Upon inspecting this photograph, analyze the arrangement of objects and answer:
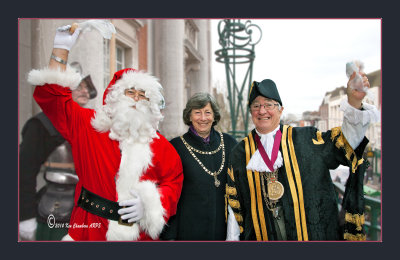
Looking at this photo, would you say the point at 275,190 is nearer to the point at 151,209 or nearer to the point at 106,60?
the point at 151,209

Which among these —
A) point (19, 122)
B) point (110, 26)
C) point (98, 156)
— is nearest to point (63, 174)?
point (19, 122)

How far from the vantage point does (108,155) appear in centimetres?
215

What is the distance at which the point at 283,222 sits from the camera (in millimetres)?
2250

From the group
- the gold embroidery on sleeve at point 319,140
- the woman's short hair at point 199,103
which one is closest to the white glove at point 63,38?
the woman's short hair at point 199,103

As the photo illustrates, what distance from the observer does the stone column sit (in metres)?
4.02

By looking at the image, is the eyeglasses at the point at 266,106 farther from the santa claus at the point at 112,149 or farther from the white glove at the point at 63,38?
the white glove at the point at 63,38

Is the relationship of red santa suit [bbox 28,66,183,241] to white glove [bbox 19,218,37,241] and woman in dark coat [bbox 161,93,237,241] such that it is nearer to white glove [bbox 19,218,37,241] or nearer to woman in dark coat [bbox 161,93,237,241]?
woman in dark coat [bbox 161,93,237,241]

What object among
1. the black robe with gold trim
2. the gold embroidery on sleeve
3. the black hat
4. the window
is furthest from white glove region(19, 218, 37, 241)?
the gold embroidery on sleeve

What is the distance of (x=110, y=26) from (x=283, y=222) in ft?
6.54

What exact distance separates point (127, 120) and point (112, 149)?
25 centimetres

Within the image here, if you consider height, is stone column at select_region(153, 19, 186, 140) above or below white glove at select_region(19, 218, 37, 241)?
above

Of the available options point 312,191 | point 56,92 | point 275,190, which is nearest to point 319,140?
point 312,191

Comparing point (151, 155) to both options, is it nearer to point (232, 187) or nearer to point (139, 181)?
point (139, 181)

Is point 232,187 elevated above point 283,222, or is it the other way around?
point 232,187
